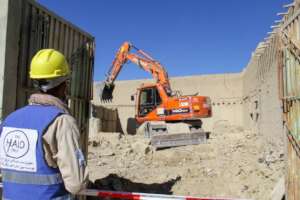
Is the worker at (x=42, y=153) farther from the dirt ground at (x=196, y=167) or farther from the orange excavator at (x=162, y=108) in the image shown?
the orange excavator at (x=162, y=108)

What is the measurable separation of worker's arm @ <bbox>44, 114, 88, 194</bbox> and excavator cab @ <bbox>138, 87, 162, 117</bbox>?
523 inches

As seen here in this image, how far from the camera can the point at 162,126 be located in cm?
1391

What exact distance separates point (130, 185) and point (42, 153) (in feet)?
18.9

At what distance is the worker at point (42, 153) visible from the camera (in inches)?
74.6

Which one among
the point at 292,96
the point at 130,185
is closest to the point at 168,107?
the point at 130,185

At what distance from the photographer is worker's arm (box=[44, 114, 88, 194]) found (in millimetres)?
1880

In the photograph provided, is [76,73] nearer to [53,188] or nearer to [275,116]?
[53,188]

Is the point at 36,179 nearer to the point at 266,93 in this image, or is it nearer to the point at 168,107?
the point at 266,93

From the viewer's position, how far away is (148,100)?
15.7 m

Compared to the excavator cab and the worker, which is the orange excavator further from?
the worker

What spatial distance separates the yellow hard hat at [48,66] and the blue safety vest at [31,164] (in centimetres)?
22

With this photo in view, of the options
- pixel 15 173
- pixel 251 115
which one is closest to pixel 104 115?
pixel 251 115

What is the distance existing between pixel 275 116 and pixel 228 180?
3357 mm

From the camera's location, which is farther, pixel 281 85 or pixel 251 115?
pixel 251 115
